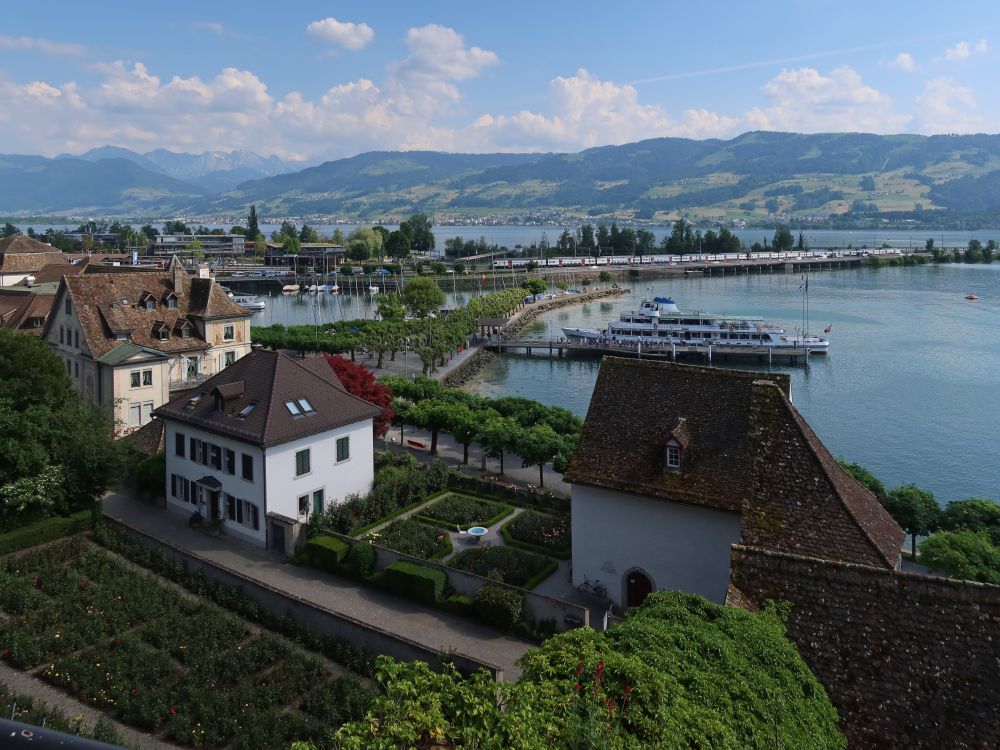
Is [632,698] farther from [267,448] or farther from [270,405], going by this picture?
[270,405]

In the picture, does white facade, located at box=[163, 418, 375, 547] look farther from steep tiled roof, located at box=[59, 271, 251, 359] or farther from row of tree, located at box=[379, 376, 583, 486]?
steep tiled roof, located at box=[59, 271, 251, 359]

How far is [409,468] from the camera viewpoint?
31.3m

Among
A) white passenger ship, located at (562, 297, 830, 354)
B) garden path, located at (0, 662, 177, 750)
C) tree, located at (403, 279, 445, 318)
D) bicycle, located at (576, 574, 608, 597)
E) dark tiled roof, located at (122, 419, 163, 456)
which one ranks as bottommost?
garden path, located at (0, 662, 177, 750)

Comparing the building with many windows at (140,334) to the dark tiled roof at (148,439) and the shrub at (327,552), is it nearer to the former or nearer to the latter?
the dark tiled roof at (148,439)

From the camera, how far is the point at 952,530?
2464 cm

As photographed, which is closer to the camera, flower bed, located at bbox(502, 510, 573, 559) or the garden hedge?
the garden hedge

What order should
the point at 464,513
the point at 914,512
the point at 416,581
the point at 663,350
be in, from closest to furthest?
the point at 416,581
the point at 914,512
the point at 464,513
the point at 663,350

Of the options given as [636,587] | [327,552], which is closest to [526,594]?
[636,587]

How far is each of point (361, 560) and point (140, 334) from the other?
74.7ft

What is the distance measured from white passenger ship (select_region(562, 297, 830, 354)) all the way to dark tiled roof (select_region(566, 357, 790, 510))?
53950 mm

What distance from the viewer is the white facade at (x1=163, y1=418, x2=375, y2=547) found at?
2544 cm

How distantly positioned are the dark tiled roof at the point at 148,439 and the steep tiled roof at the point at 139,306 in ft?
20.8

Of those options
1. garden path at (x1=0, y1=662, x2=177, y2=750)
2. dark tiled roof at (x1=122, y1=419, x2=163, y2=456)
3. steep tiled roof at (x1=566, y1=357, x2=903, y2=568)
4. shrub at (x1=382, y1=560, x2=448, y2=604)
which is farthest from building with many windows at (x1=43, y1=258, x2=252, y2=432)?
steep tiled roof at (x1=566, y1=357, x2=903, y2=568)

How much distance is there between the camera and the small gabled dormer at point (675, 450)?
1978cm
